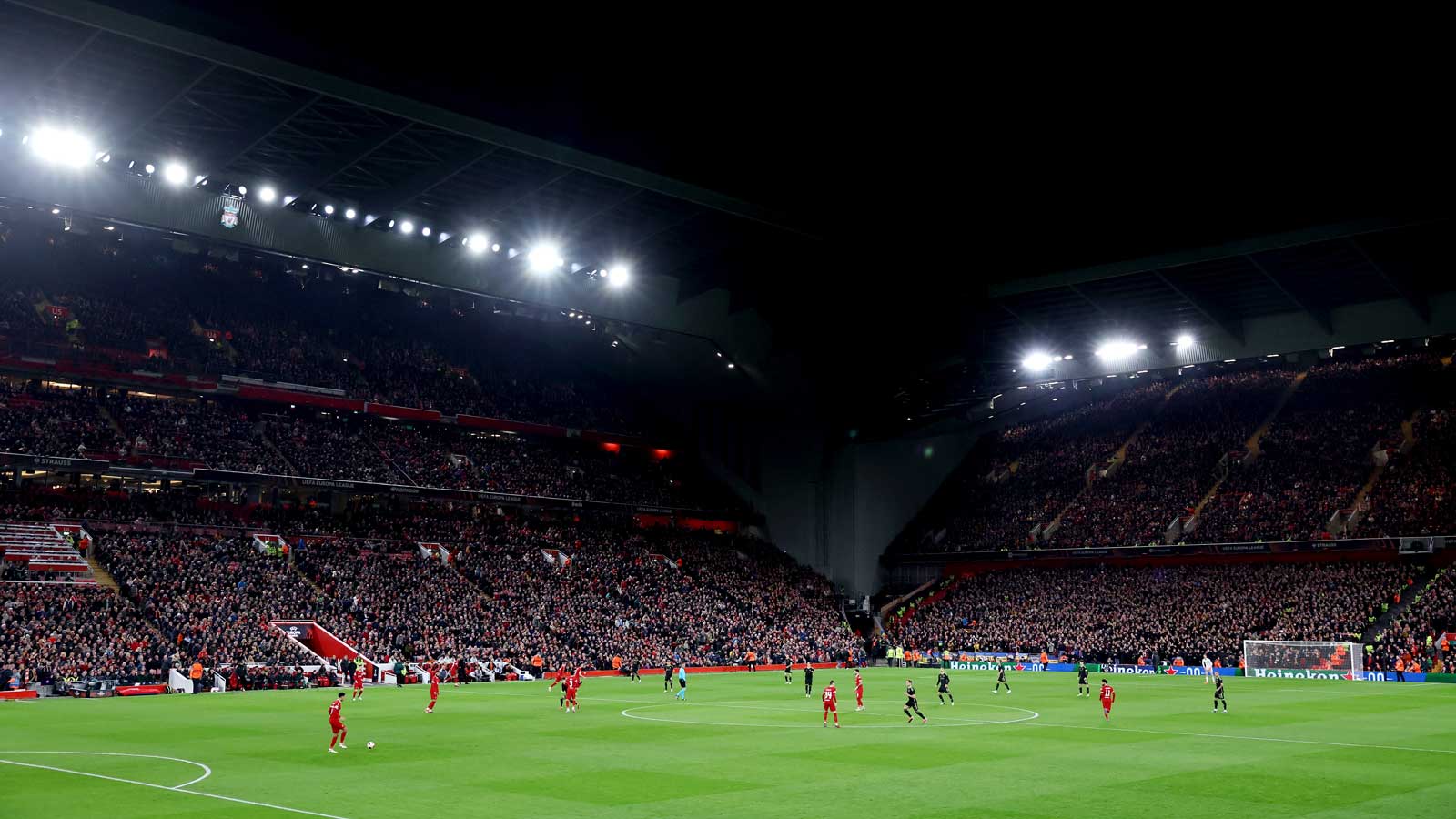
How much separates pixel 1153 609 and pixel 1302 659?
9987mm

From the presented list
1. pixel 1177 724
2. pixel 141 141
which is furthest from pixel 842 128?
pixel 141 141

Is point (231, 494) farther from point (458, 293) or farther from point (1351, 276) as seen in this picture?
point (1351, 276)

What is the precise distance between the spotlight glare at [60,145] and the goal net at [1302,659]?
175 feet

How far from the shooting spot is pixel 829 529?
80250mm

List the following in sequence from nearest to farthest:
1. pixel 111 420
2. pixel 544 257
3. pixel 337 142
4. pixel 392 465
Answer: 1. pixel 337 142
2. pixel 544 257
3. pixel 111 420
4. pixel 392 465

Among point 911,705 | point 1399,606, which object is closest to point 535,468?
point 911,705

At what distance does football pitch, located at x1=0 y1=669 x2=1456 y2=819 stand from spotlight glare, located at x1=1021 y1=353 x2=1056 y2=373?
3456cm

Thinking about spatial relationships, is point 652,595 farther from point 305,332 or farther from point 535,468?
point 305,332

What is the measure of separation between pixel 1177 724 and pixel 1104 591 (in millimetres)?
37861

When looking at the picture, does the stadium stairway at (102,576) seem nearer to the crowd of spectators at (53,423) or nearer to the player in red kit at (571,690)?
the crowd of spectators at (53,423)

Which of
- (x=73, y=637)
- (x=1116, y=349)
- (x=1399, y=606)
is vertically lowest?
(x=73, y=637)

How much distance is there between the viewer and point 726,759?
2422cm

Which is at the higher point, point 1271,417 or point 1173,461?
point 1271,417

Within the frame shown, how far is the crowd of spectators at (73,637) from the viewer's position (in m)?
42.1
